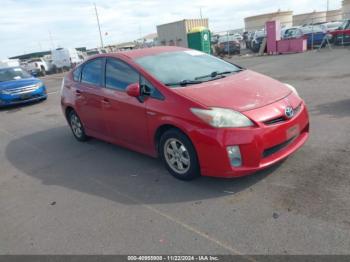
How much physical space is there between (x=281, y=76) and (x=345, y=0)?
186 ft

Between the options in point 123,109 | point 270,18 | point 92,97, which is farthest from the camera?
point 270,18

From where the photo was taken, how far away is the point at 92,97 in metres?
5.50

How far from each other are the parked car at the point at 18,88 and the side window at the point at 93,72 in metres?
6.85

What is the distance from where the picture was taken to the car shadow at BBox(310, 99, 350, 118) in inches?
248

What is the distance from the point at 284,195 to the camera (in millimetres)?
3639

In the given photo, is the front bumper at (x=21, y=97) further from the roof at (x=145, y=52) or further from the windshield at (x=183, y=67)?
the windshield at (x=183, y=67)

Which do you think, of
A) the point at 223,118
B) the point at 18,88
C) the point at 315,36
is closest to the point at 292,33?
the point at 315,36

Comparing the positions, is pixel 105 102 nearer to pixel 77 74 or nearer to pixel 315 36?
pixel 77 74

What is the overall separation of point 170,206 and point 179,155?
2.27 ft

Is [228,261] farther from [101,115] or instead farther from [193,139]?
[101,115]

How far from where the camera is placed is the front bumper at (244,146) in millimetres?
3631

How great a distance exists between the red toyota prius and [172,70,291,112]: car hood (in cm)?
1

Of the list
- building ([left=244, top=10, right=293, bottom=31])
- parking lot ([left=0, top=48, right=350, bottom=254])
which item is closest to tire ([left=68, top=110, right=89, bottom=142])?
parking lot ([left=0, top=48, right=350, bottom=254])

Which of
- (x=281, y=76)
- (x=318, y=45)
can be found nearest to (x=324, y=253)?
(x=281, y=76)
